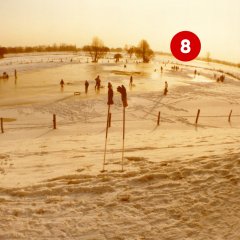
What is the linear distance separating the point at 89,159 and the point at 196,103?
21.1 m

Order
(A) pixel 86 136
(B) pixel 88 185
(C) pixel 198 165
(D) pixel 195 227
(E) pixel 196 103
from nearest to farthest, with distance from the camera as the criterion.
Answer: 1. (D) pixel 195 227
2. (B) pixel 88 185
3. (C) pixel 198 165
4. (A) pixel 86 136
5. (E) pixel 196 103

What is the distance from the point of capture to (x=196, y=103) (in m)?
31.4

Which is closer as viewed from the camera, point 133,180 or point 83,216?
point 83,216

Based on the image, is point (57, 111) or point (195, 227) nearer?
point (195, 227)

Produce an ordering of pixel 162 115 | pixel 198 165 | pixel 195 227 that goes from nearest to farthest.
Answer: pixel 195 227 → pixel 198 165 → pixel 162 115

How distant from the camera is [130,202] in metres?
7.47

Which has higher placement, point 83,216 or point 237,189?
point 237,189

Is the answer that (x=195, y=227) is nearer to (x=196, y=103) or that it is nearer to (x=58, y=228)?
(x=58, y=228)

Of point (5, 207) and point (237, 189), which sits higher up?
point (237, 189)

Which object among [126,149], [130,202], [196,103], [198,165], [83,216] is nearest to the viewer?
[83,216]

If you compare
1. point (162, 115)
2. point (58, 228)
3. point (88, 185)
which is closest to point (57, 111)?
point (162, 115)

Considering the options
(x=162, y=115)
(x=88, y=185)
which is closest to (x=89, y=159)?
(x=88, y=185)

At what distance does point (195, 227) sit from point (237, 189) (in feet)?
5.69

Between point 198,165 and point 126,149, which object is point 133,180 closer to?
point 198,165
